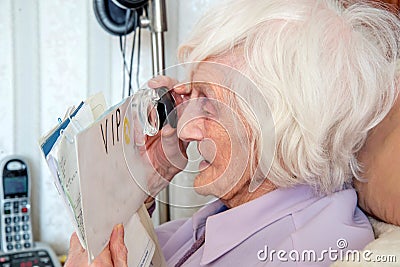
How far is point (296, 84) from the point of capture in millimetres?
869

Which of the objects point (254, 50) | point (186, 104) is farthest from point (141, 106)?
point (254, 50)

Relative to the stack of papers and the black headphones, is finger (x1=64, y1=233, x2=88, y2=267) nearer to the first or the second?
the stack of papers

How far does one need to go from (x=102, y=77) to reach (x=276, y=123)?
0.75 m

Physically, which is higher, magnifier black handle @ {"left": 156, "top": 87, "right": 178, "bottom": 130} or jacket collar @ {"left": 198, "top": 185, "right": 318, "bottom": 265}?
magnifier black handle @ {"left": 156, "top": 87, "right": 178, "bottom": 130}

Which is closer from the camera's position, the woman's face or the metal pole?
the woman's face

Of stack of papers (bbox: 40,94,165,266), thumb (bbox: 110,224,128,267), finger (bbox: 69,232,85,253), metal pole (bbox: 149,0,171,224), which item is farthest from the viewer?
metal pole (bbox: 149,0,171,224)

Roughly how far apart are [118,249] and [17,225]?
2.29ft

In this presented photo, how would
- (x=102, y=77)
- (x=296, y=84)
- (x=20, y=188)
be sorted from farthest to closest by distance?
(x=102, y=77) → (x=20, y=188) → (x=296, y=84)

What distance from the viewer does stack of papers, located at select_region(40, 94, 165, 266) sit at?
66 centimetres

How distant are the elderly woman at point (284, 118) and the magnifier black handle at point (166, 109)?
0.05ft

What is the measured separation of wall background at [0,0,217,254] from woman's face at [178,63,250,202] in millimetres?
623

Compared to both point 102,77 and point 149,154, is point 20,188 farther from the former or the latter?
point 149,154

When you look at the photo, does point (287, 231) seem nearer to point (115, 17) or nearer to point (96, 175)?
point (96, 175)

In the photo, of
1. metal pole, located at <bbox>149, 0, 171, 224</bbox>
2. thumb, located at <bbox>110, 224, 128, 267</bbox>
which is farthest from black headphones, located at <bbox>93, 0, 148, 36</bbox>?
thumb, located at <bbox>110, 224, 128, 267</bbox>
